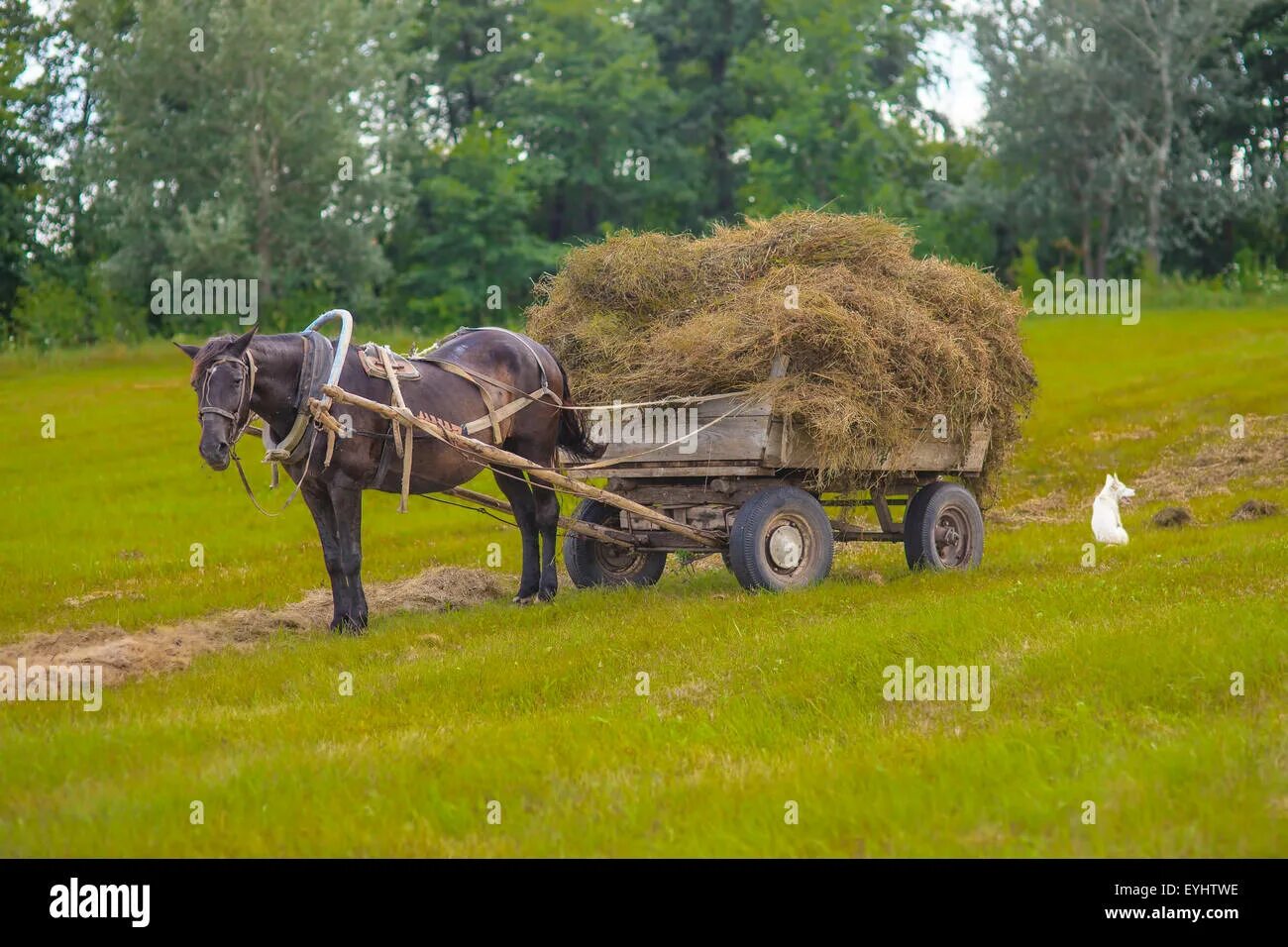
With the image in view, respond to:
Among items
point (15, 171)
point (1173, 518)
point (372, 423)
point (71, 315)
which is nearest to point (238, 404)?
point (372, 423)

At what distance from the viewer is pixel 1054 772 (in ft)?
19.3

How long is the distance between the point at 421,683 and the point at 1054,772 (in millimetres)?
3910

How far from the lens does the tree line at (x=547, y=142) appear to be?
137 feet

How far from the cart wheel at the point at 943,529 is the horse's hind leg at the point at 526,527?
128 inches

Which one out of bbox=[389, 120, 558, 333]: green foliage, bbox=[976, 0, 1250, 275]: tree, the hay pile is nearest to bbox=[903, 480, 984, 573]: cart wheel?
the hay pile

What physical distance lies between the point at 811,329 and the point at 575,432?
8.00ft

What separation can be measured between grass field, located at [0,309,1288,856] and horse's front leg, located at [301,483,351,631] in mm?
272

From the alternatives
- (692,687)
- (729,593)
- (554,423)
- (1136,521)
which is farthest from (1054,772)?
(1136,521)

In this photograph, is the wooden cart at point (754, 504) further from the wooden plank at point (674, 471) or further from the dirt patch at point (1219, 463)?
the dirt patch at point (1219, 463)

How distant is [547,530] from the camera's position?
39.4 ft

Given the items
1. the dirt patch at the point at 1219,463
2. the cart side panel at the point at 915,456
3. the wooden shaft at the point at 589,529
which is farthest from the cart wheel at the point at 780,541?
the dirt patch at the point at 1219,463

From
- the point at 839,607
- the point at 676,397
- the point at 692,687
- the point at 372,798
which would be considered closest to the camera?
the point at 372,798

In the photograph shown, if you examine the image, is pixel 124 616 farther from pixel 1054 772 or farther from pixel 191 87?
pixel 191 87

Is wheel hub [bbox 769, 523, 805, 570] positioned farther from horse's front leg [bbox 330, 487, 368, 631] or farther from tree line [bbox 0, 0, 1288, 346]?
tree line [bbox 0, 0, 1288, 346]
